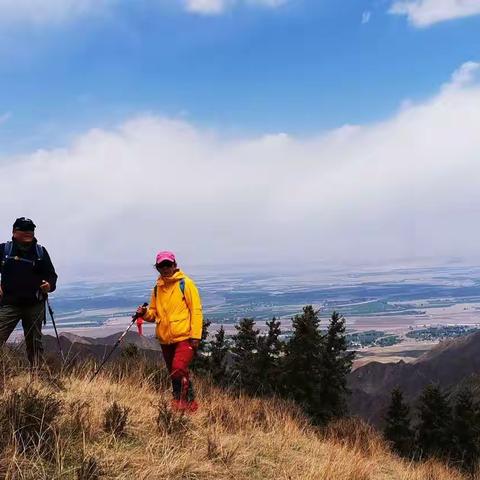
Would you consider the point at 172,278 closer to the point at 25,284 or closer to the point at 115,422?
the point at 25,284

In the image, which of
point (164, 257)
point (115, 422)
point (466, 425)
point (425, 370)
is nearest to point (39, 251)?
point (164, 257)

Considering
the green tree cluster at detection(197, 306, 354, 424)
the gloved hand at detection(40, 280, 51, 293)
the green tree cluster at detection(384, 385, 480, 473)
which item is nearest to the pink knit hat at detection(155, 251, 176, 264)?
the gloved hand at detection(40, 280, 51, 293)

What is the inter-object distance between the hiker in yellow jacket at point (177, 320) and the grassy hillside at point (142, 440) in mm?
479

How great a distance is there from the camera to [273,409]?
8.64 meters

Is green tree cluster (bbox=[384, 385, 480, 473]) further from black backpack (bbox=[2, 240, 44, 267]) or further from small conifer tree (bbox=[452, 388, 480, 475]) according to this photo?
black backpack (bbox=[2, 240, 44, 267])

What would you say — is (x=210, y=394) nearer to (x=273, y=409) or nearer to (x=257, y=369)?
(x=273, y=409)

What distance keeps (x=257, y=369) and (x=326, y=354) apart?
6.09 metres

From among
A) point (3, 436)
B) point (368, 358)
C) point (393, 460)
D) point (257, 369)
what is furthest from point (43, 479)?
point (368, 358)

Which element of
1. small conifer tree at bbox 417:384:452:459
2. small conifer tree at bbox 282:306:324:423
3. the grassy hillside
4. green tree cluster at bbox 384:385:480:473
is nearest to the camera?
the grassy hillside

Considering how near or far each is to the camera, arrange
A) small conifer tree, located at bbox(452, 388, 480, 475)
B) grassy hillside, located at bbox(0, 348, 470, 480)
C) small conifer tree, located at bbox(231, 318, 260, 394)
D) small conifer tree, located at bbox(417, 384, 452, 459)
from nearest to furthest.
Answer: grassy hillside, located at bbox(0, 348, 470, 480), small conifer tree, located at bbox(231, 318, 260, 394), small conifer tree, located at bbox(452, 388, 480, 475), small conifer tree, located at bbox(417, 384, 452, 459)

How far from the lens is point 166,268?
751 cm

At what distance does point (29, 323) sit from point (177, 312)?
7.44 feet

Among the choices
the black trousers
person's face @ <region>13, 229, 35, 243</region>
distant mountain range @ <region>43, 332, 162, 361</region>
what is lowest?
distant mountain range @ <region>43, 332, 162, 361</region>

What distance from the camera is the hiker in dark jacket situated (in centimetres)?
761
